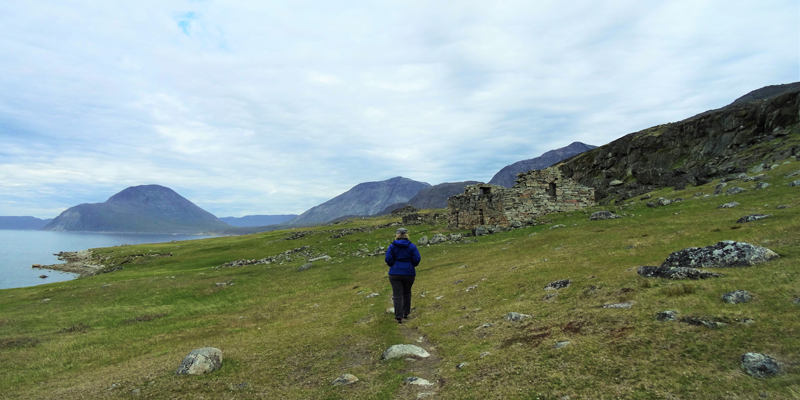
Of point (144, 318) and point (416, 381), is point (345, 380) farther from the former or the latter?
point (144, 318)

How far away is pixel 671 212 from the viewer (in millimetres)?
28234

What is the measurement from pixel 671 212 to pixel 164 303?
38.8m

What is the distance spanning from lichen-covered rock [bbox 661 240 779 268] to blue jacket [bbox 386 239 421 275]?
8496 millimetres

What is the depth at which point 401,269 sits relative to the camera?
13867mm

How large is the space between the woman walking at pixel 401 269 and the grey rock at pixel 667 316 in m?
7.84

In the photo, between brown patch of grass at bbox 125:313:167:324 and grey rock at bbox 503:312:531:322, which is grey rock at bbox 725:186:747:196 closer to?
grey rock at bbox 503:312:531:322

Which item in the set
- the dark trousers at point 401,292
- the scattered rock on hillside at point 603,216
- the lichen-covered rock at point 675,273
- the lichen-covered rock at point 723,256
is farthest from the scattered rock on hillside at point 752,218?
the dark trousers at point 401,292

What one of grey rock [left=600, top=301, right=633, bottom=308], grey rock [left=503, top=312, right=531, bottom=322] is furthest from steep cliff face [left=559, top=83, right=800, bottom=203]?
grey rock [left=503, top=312, right=531, bottom=322]

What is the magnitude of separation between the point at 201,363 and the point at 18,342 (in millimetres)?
13613

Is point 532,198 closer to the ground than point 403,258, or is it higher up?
higher up

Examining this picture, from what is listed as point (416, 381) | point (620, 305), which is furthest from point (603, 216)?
point (416, 381)

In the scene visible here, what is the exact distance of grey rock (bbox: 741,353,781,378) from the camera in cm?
520

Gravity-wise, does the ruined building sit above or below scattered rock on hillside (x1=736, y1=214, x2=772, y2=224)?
above

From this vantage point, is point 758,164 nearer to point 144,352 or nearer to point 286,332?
point 286,332
